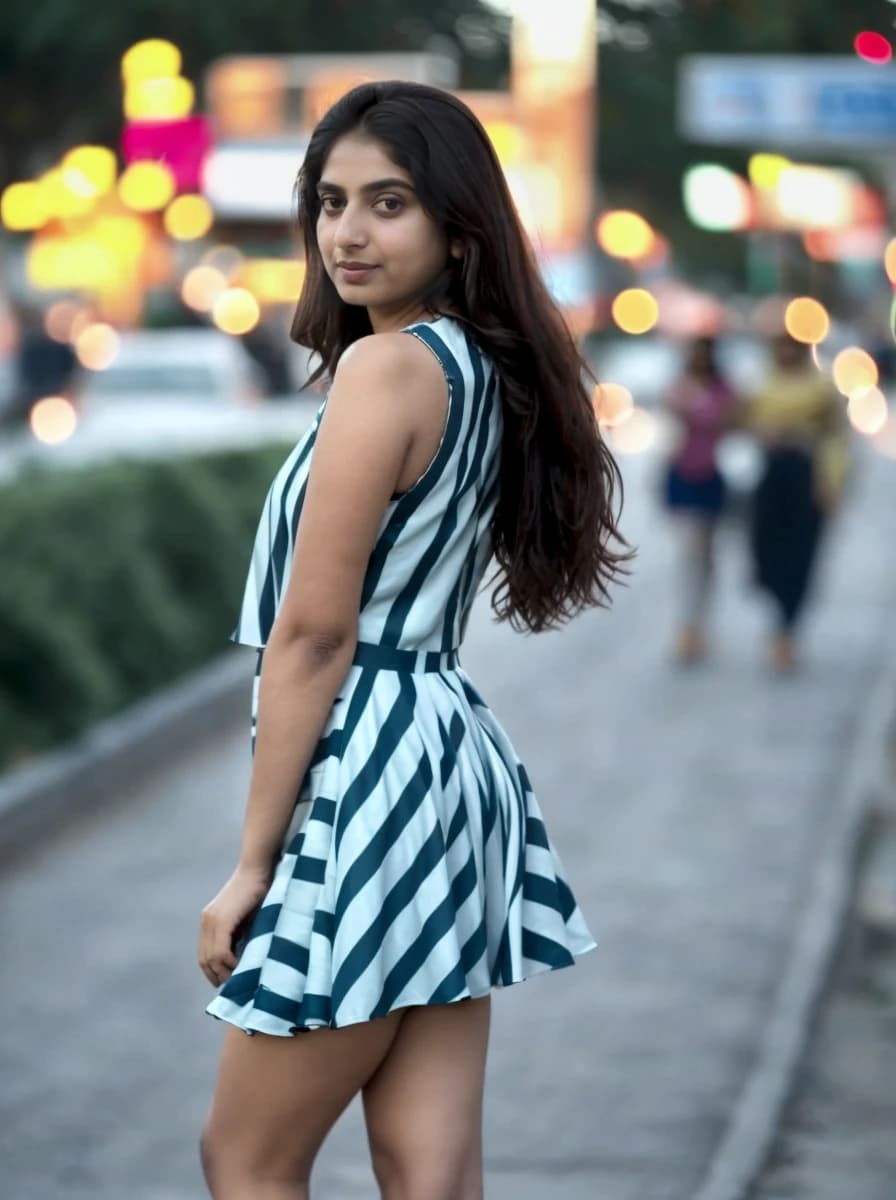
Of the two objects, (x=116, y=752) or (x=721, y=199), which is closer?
(x=116, y=752)

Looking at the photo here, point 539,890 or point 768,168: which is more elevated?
point 768,168

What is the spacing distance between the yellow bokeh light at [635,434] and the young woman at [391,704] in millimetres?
25940

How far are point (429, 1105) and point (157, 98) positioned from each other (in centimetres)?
1449

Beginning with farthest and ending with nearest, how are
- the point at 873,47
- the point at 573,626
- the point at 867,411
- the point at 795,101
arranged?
the point at 867,411 → the point at 573,626 → the point at 795,101 → the point at 873,47

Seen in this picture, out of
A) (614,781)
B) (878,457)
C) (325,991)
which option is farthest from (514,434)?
(878,457)

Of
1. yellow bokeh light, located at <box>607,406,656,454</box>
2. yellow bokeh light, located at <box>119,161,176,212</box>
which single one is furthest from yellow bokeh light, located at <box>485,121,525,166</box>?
yellow bokeh light, located at <box>119,161,176,212</box>

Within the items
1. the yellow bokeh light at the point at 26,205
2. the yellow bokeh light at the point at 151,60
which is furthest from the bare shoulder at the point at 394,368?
the yellow bokeh light at the point at 26,205

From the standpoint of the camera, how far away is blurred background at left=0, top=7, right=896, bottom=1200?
5.54 metres

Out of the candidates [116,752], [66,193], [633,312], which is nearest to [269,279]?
[633,312]

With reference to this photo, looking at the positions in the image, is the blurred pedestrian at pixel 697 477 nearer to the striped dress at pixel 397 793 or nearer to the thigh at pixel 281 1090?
the striped dress at pixel 397 793

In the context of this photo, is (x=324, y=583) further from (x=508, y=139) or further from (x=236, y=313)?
(x=236, y=313)

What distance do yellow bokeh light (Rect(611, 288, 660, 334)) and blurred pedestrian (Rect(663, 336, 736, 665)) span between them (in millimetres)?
48097

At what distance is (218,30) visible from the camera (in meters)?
15.0

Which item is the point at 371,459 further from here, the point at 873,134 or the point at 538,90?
the point at 538,90
